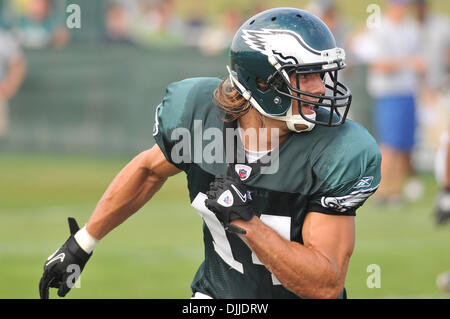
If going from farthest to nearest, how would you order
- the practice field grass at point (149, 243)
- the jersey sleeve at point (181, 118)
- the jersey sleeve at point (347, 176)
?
the practice field grass at point (149, 243) → the jersey sleeve at point (181, 118) → the jersey sleeve at point (347, 176)

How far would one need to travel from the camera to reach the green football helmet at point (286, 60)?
3.69 meters

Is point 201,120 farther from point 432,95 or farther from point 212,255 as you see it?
point 432,95

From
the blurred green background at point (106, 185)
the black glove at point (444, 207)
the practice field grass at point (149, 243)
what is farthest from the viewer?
the black glove at point (444, 207)

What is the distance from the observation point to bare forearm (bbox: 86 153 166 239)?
4199mm

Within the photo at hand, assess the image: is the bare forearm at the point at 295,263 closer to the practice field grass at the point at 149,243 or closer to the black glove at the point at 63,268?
the black glove at the point at 63,268

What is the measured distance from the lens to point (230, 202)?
11.6 ft

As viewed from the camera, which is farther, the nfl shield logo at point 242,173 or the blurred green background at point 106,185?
the blurred green background at point 106,185

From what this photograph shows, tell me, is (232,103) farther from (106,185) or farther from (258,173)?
(106,185)

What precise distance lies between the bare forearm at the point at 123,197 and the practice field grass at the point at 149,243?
203cm

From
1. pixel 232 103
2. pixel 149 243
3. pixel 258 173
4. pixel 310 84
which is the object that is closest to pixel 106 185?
pixel 149 243

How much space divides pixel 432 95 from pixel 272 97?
366 inches

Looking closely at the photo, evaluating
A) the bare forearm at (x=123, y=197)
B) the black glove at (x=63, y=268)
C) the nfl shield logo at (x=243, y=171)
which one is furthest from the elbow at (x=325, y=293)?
the black glove at (x=63, y=268)

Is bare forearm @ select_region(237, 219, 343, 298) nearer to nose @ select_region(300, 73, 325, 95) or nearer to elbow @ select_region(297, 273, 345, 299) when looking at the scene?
elbow @ select_region(297, 273, 345, 299)

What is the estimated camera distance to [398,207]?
10.1 meters
